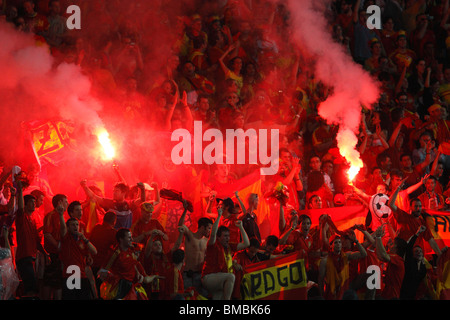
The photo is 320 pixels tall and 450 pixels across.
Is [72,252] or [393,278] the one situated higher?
[72,252]

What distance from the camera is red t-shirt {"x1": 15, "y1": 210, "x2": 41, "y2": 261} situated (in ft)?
21.6

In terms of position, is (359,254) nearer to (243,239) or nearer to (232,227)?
(243,239)

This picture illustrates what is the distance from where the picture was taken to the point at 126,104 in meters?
8.60

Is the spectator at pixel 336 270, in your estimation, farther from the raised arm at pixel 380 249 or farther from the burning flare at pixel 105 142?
the burning flare at pixel 105 142

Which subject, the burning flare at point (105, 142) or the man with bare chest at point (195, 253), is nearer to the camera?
the man with bare chest at point (195, 253)

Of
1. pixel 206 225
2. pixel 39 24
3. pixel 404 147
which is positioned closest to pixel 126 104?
pixel 39 24

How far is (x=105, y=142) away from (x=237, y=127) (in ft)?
5.65

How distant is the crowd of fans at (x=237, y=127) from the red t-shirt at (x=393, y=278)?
0.04ft

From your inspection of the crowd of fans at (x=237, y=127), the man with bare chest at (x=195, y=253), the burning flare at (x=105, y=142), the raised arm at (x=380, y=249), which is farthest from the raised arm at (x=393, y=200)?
the burning flare at (x=105, y=142)

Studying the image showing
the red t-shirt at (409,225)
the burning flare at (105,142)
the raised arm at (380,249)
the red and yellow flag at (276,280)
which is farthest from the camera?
the burning flare at (105,142)

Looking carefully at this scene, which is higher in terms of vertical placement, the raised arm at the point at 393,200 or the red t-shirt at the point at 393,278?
the raised arm at the point at 393,200

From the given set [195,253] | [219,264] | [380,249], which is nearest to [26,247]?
[195,253]

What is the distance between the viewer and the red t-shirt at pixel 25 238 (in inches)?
259

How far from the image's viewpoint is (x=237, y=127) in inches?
347
